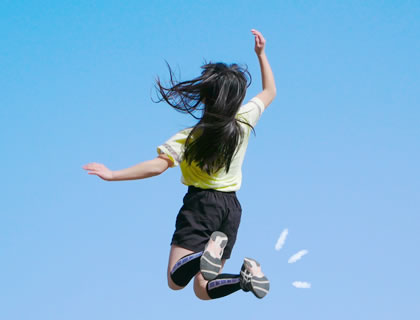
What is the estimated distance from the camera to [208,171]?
647 cm

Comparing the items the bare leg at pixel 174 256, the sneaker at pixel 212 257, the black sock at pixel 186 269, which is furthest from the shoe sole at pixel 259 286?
the bare leg at pixel 174 256

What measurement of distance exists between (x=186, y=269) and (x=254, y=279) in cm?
82

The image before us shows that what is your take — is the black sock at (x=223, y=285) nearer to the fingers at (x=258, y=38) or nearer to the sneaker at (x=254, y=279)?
the sneaker at (x=254, y=279)

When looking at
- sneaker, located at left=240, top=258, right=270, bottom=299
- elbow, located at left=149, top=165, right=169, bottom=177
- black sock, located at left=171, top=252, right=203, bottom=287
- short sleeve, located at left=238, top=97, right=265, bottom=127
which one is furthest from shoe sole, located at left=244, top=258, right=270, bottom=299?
short sleeve, located at left=238, top=97, right=265, bottom=127

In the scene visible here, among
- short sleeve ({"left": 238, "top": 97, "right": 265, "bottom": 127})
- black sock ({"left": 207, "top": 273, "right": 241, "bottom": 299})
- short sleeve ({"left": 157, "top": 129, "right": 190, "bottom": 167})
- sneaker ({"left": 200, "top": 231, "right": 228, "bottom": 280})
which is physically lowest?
black sock ({"left": 207, "top": 273, "right": 241, "bottom": 299})

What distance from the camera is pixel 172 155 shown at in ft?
20.6

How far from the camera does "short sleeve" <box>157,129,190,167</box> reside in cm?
629

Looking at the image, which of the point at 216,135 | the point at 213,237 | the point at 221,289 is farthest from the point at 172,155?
the point at 221,289

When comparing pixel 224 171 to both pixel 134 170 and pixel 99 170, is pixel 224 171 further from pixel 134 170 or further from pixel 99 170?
pixel 99 170

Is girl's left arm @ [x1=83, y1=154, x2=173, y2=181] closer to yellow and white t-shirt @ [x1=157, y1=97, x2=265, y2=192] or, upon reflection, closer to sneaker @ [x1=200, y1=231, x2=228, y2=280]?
yellow and white t-shirt @ [x1=157, y1=97, x2=265, y2=192]

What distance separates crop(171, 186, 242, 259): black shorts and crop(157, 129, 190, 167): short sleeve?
0.48 meters

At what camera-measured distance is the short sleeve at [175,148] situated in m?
6.29

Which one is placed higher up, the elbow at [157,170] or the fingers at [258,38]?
the fingers at [258,38]

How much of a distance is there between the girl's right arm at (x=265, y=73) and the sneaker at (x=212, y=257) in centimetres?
166
